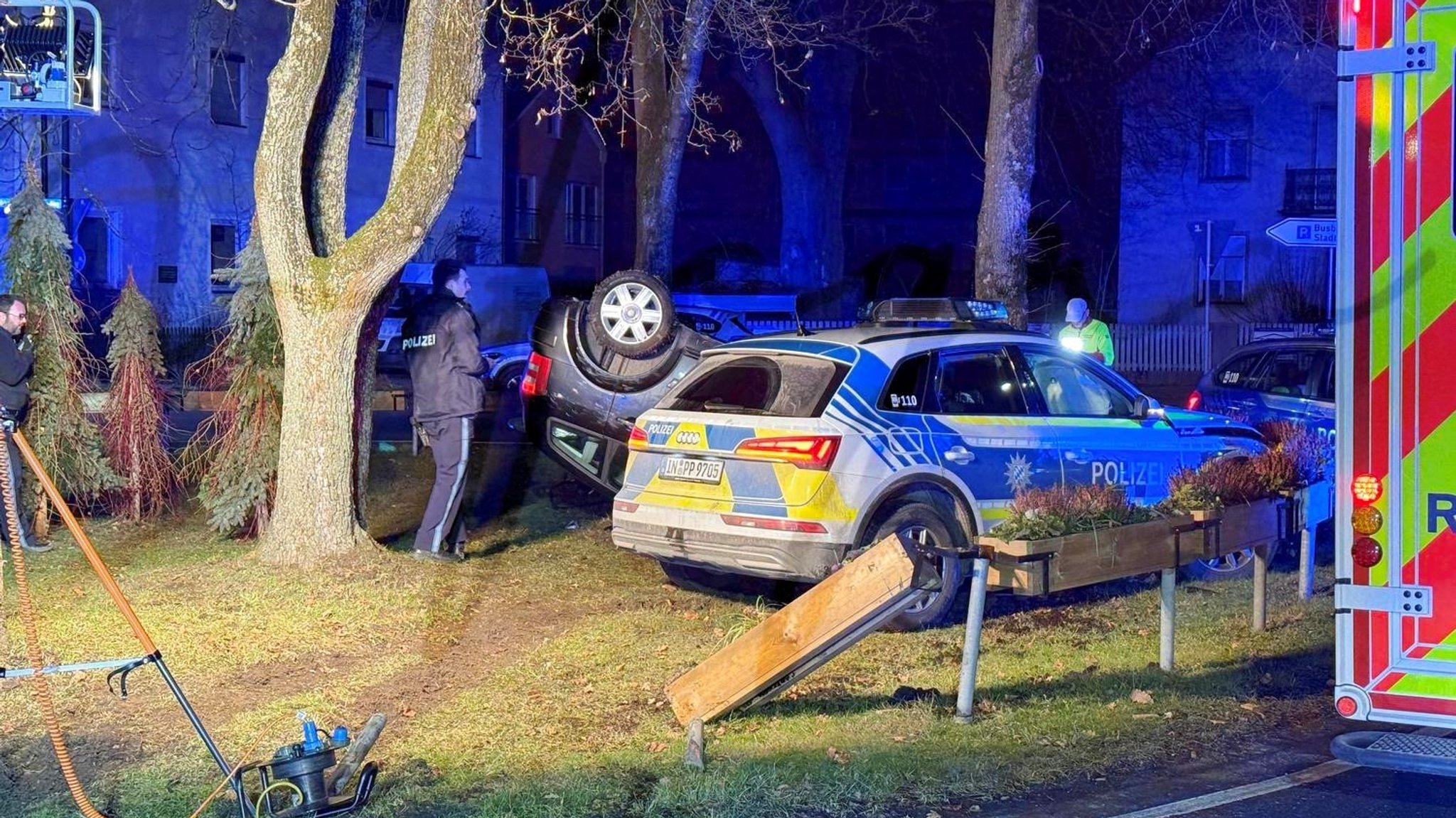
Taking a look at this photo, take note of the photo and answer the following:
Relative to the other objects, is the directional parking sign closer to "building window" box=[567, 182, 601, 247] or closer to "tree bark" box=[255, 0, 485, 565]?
"tree bark" box=[255, 0, 485, 565]

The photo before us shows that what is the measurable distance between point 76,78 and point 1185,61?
3218 centimetres

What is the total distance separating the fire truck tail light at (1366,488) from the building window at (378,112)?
Result: 33675 mm

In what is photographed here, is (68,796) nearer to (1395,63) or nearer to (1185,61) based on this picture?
(1395,63)

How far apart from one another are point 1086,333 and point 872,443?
5.76 m

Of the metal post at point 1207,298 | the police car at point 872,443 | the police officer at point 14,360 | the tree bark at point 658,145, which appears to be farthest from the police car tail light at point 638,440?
the metal post at point 1207,298

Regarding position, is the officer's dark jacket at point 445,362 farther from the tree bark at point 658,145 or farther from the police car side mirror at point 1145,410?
the tree bark at point 658,145

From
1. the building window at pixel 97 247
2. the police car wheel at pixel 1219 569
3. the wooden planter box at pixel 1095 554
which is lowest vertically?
the police car wheel at pixel 1219 569

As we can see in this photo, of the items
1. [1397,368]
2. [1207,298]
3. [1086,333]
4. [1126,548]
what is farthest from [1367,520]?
[1207,298]

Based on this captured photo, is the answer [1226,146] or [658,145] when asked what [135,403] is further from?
[1226,146]

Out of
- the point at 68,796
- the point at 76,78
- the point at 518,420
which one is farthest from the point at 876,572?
the point at 518,420

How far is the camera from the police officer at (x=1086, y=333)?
43.5 feet

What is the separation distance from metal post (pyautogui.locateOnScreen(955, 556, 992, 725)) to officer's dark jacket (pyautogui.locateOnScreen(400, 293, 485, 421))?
4344 mm

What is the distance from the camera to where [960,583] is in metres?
9.62

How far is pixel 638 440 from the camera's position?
9.09 metres
